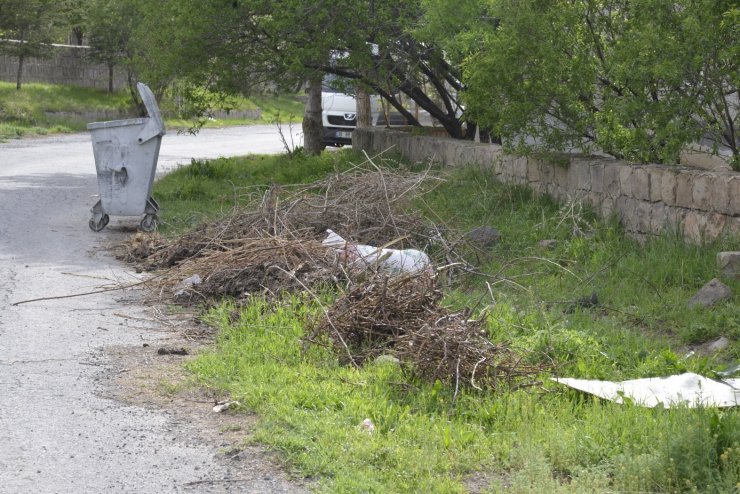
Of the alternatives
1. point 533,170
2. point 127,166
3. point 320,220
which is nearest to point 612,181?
point 533,170

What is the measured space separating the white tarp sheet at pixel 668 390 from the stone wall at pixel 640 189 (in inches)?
117

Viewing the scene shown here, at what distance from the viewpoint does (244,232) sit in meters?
10.3

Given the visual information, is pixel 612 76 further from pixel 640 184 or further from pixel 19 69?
pixel 19 69

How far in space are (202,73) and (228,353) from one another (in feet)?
34.6

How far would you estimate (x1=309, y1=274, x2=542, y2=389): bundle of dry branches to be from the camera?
241 inches

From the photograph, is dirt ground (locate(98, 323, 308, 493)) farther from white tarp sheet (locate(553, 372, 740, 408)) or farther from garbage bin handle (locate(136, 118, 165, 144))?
garbage bin handle (locate(136, 118, 165, 144))

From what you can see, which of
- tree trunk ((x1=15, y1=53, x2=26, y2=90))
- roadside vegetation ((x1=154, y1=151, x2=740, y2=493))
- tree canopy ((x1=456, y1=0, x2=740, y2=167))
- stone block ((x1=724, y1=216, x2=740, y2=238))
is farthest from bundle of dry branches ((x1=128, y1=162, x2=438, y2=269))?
tree trunk ((x1=15, y1=53, x2=26, y2=90))

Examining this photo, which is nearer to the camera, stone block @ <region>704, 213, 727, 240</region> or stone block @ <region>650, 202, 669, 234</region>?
stone block @ <region>704, 213, 727, 240</region>

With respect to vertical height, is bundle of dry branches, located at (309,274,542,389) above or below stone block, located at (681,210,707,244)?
below

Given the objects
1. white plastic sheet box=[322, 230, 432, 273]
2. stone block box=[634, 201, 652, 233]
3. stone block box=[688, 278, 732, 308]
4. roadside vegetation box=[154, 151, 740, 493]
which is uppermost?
stone block box=[634, 201, 652, 233]

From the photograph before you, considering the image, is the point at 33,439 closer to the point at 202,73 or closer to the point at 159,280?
the point at 159,280

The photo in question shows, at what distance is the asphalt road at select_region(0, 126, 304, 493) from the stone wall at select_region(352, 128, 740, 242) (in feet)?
15.8

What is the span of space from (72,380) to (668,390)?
3656mm

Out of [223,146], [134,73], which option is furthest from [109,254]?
[134,73]
